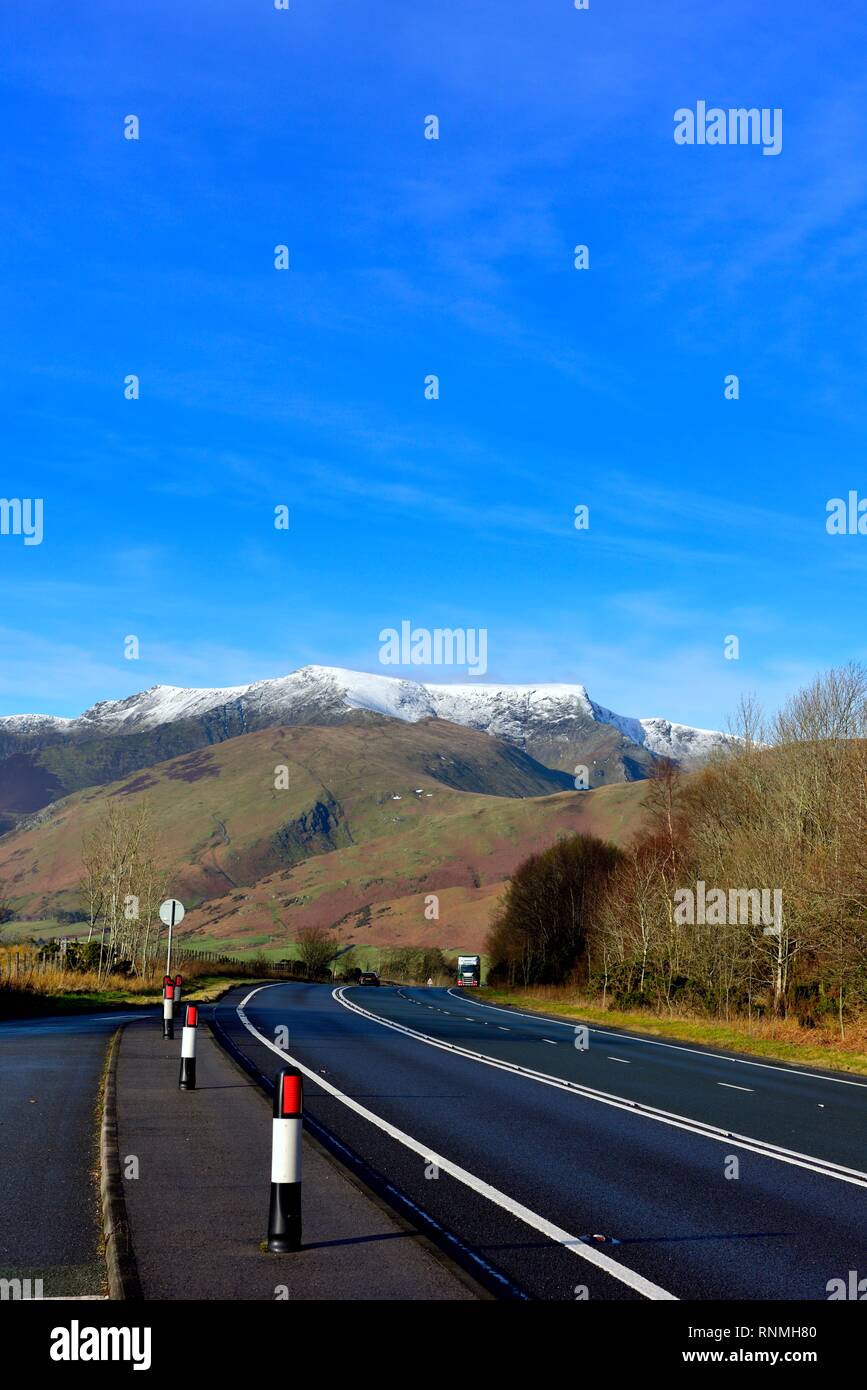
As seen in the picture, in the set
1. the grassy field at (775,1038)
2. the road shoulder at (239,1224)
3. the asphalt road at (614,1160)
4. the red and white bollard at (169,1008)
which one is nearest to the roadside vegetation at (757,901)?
the grassy field at (775,1038)

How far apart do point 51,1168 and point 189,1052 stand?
5189mm

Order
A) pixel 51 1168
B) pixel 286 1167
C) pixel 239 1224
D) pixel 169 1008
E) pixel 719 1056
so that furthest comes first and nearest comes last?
pixel 719 1056, pixel 169 1008, pixel 51 1168, pixel 239 1224, pixel 286 1167

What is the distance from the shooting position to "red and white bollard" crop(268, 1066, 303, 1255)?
23.8 feet

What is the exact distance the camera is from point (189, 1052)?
15.7 meters

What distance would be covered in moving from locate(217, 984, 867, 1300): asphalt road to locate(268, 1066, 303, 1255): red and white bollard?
3.62 feet

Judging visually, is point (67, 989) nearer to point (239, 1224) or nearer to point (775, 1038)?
point (775, 1038)

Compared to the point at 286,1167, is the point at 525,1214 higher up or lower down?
lower down

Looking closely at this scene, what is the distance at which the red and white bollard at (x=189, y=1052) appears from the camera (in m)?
15.4

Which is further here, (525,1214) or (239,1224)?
(525,1214)

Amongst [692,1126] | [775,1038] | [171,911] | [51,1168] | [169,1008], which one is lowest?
[775,1038]

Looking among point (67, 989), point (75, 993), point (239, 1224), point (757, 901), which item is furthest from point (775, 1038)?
point (239, 1224)

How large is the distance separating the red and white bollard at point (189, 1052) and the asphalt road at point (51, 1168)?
3.64 feet

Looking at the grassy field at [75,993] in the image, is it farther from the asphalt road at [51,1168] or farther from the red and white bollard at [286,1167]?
the red and white bollard at [286,1167]

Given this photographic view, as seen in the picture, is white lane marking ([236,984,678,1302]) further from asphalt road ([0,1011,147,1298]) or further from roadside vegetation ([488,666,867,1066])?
roadside vegetation ([488,666,867,1066])
